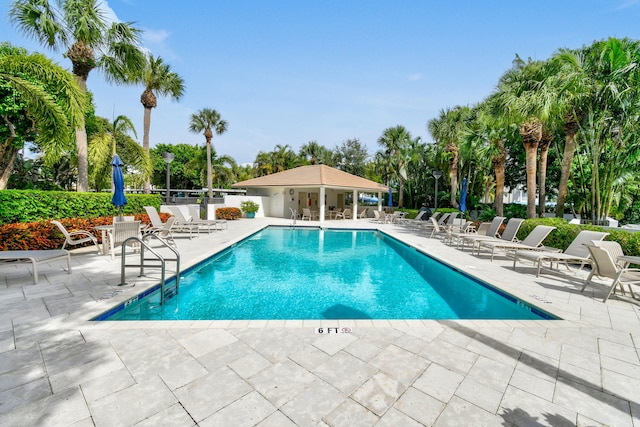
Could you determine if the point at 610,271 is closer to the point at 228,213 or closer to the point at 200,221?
the point at 200,221

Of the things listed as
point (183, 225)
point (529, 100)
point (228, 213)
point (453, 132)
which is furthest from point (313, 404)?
point (453, 132)

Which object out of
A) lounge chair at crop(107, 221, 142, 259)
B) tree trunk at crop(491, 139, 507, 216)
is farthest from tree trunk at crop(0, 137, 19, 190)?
tree trunk at crop(491, 139, 507, 216)

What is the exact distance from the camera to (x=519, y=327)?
4.02 m

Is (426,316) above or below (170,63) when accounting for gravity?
below

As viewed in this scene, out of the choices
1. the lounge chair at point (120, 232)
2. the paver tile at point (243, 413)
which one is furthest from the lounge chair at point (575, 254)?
the lounge chair at point (120, 232)

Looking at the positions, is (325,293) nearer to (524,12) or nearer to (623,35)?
(524,12)

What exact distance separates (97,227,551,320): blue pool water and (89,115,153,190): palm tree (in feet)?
37.5

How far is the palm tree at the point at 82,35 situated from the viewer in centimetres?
1146

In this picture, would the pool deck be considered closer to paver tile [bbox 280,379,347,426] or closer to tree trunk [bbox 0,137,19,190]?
paver tile [bbox 280,379,347,426]

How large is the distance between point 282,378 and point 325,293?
382 centimetres

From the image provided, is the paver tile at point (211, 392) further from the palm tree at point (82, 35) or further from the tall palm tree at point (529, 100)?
the palm tree at point (82, 35)

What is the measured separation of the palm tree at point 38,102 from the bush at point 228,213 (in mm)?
9544

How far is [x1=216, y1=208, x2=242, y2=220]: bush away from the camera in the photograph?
1969 centimetres

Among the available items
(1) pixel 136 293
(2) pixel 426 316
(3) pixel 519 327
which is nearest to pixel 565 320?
(3) pixel 519 327
